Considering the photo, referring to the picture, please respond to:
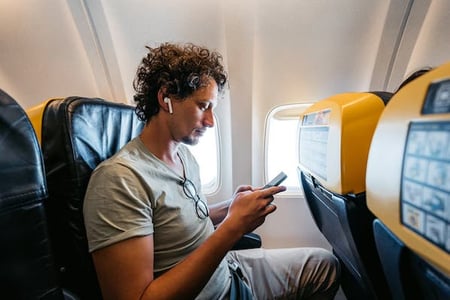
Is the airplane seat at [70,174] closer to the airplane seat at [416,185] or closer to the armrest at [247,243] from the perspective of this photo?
the armrest at [247,243]

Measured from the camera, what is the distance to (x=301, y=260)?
1.45m

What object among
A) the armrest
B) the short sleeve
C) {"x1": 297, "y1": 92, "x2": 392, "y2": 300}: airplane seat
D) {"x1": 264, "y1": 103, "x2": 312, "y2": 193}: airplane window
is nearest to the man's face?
the short sleeve

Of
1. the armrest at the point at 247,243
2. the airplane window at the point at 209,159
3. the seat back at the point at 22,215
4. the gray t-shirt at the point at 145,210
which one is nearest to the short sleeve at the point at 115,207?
the gray t-shirt at the point at 145,210

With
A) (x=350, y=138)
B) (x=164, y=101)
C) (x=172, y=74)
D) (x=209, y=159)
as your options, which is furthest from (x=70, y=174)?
(x=209, y=159)

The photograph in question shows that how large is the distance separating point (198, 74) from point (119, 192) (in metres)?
0.58

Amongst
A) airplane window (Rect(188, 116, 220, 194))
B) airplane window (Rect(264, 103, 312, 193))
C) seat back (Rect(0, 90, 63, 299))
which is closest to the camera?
seat back (Rect(0, 90, 63, 299))

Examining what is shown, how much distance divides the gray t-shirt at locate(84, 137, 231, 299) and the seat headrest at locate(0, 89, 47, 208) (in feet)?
0.71

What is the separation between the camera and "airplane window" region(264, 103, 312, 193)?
6.47ft

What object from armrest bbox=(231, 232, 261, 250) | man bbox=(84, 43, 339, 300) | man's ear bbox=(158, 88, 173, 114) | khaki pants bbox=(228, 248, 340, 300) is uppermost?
man's ear bbox=(158, 88, 173, 114)

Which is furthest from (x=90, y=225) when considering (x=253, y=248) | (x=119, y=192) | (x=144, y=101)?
(x=253, y=248)

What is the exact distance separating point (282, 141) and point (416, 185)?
1688 mm

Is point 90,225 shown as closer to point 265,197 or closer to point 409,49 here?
point 265,197

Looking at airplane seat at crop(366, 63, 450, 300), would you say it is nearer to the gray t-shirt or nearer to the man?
the man

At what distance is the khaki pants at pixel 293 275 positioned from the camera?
1.35 m
